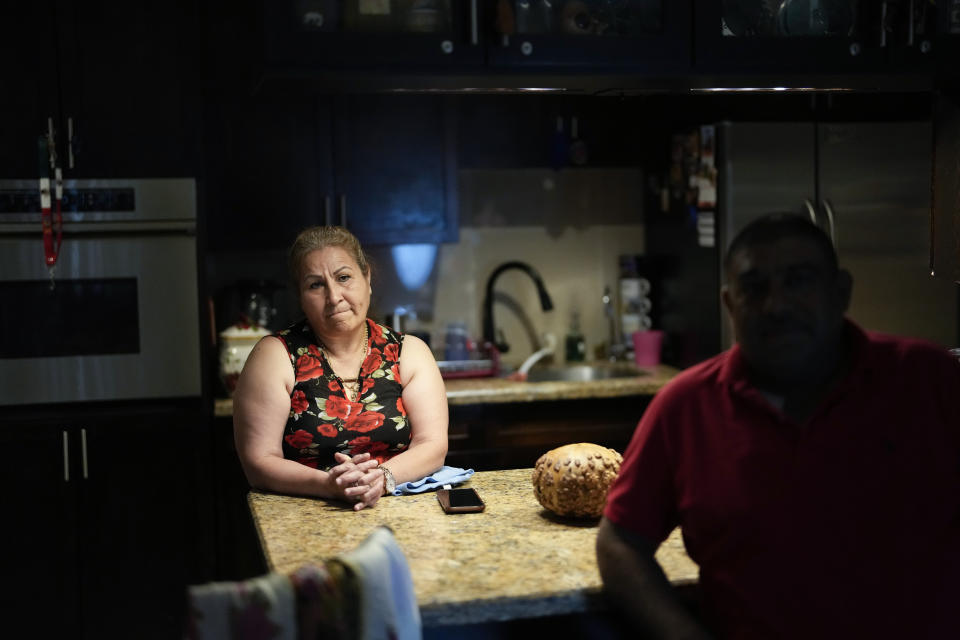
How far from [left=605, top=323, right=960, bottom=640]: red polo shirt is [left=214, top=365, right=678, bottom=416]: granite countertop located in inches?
82.3

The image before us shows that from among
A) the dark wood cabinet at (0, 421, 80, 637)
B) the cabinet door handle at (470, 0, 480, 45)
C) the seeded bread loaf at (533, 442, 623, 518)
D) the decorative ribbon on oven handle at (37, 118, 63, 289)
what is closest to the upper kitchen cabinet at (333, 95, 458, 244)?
the decorative ribbon on oven handle at (37, 118, 63, 289)

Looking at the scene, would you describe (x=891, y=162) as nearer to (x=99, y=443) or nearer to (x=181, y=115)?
(x=181, y=115)

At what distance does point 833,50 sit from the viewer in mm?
2828

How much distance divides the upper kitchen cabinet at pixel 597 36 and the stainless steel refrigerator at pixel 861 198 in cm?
119

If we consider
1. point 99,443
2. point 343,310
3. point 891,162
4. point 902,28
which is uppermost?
point 902,28

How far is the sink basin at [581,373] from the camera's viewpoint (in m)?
4.32

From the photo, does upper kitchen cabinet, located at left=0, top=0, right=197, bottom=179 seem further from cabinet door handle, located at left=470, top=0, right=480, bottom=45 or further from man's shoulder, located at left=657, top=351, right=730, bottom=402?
man's shoulder, located at left=657, top=351, right=730, bottom=402

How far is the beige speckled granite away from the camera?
1.68 metres

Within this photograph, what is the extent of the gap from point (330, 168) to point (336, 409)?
5.32 feet

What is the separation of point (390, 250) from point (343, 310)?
1.82 metres

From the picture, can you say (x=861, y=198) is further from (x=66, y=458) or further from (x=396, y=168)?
(x=66, y=458)

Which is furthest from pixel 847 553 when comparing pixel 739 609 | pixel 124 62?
pixel 124 62

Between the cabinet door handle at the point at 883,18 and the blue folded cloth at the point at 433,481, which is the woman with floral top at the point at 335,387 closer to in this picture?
the blue folded cloth at the point at 433,481

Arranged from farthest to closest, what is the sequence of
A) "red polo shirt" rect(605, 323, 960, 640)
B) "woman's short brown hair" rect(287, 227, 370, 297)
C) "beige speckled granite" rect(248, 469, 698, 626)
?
"woman's short brown hair" rect(287, 227, 370, 297) → "beige speckled granite" rect(248, 469, 698, 626) → "red polo shirt" rect(605, 323, 960, 640)
